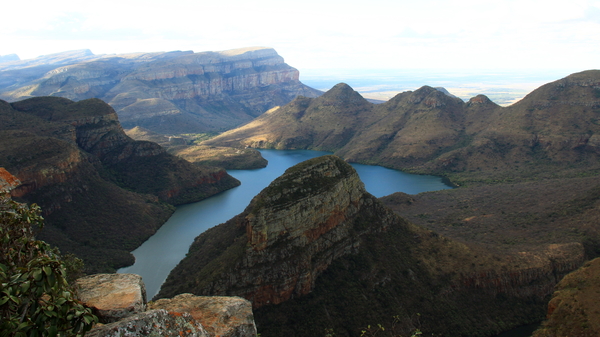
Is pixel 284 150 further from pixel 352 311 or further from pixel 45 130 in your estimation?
pixel 352 311

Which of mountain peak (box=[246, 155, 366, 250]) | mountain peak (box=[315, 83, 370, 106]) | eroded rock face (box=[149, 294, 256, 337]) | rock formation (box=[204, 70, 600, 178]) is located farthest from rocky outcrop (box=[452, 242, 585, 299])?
mountain peak (box=[315, 83, 370, 106])

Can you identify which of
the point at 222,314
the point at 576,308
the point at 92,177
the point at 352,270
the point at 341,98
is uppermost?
the point at 341,98

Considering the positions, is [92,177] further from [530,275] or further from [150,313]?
[530,275]

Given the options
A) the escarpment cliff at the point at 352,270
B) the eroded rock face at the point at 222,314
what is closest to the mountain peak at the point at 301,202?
the escarpment cliff at the point at 352,270

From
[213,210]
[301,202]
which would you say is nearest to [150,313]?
[301,202]

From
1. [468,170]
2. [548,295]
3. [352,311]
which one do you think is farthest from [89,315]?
[468,170]

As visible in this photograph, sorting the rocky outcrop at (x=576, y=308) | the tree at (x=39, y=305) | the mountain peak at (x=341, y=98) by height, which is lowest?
the rocky outcrop at (x=576, y=308)

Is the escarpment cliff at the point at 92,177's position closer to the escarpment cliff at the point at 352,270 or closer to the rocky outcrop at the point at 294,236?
the escarpment cliff at the point at 352,270
